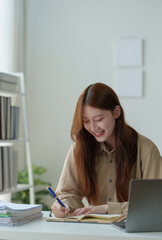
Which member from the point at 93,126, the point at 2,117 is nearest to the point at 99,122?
the point at 93,126

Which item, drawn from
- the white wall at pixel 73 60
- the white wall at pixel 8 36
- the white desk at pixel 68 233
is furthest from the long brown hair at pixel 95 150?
the white wall at pixel 73 60

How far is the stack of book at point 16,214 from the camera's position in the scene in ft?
5.06

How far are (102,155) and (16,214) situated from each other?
74 centimetres

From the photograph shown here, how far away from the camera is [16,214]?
1.57 m

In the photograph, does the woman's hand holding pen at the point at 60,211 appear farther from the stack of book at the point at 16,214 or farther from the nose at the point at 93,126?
the nose at the point at 93,126

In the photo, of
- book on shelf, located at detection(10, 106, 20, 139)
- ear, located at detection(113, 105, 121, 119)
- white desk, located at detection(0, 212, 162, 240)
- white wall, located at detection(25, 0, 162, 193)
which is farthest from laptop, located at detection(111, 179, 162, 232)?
white wall, located at detection(25, 0, 162, 193)

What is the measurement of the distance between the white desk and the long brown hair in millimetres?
550

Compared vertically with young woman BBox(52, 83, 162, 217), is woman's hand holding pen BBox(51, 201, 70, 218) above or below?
below

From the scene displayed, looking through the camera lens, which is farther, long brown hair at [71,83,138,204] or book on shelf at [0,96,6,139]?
book on shelf at [0,96,6,139]

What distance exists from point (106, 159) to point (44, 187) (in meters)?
2.11

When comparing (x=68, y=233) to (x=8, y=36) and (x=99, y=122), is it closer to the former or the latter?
(x=99, y=122)

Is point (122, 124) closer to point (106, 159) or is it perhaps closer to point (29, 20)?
point (106, 159)

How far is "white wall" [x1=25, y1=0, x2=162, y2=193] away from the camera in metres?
3.98

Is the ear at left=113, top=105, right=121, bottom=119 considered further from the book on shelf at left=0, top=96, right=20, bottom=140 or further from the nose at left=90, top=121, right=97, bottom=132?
the book on shelf at left=0, top=96, right=20, bottom=140
